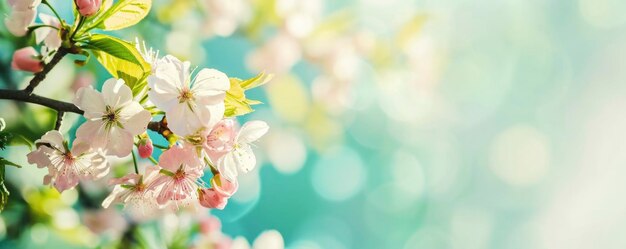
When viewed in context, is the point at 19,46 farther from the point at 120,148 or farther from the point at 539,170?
the point at 539,170

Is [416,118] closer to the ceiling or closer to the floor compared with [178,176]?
closer to the ceiling

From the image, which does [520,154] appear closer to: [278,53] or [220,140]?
[278,53]

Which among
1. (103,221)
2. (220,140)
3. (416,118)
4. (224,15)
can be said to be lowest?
(103,221)

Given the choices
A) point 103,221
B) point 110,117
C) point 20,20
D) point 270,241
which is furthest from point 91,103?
point 103,221

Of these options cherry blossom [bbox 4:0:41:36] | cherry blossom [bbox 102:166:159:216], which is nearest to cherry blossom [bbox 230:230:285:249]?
cherry blossom [bbox 102:166:159:216]

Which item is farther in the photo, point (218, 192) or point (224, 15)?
point (224, 15)

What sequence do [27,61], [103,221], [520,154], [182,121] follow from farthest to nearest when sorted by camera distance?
1. [520,154]
2. [103,221]
3. [27,61]
4. [182,121]

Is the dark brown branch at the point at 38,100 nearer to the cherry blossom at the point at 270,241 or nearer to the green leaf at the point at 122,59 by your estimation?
the green leaf at the point at 122,59

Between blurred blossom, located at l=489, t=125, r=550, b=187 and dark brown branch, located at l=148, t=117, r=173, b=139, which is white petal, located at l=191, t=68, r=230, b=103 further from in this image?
blurred blossom, located at l=489, t=125, r=550, b=187
